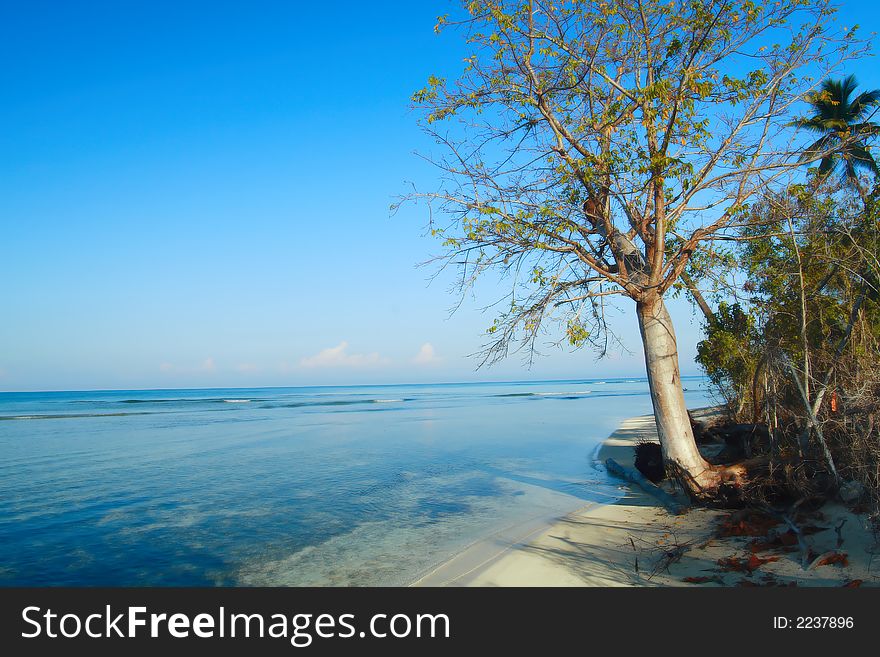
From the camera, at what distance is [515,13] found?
27.1ft

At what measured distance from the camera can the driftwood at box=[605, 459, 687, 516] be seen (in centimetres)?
888

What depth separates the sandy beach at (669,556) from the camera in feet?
17.7

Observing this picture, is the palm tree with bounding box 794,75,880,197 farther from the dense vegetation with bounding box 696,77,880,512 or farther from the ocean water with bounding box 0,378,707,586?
the ocean water with bounding box 0,378,707,586

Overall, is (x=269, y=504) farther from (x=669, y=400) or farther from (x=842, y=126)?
(x=842, y=126)

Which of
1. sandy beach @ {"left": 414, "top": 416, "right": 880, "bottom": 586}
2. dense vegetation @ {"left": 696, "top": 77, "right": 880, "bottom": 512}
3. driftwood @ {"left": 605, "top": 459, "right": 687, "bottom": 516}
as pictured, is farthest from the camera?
driftwood @ {"left": 605, "top": 459, "right": 687, "bottom": 516}

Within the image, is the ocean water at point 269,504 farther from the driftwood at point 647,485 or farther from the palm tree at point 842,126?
the palm tree at point 842,126

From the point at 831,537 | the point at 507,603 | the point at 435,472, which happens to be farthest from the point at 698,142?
the point at 435,472

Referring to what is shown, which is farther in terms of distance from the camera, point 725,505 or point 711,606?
point 725,505

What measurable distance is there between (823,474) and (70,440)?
25882mm

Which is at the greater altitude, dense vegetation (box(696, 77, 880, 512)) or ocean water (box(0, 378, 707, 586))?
dense vegetation (box(696, 77, 880, 512))

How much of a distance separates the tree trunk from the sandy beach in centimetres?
57

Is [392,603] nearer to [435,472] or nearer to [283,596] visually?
[283,596]

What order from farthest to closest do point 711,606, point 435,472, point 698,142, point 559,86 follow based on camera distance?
point 435,472, point 559,86, point 698,142, point 711,606

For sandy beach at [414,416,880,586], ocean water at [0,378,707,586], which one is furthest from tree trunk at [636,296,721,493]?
ocean water at [0,378,707,586]
